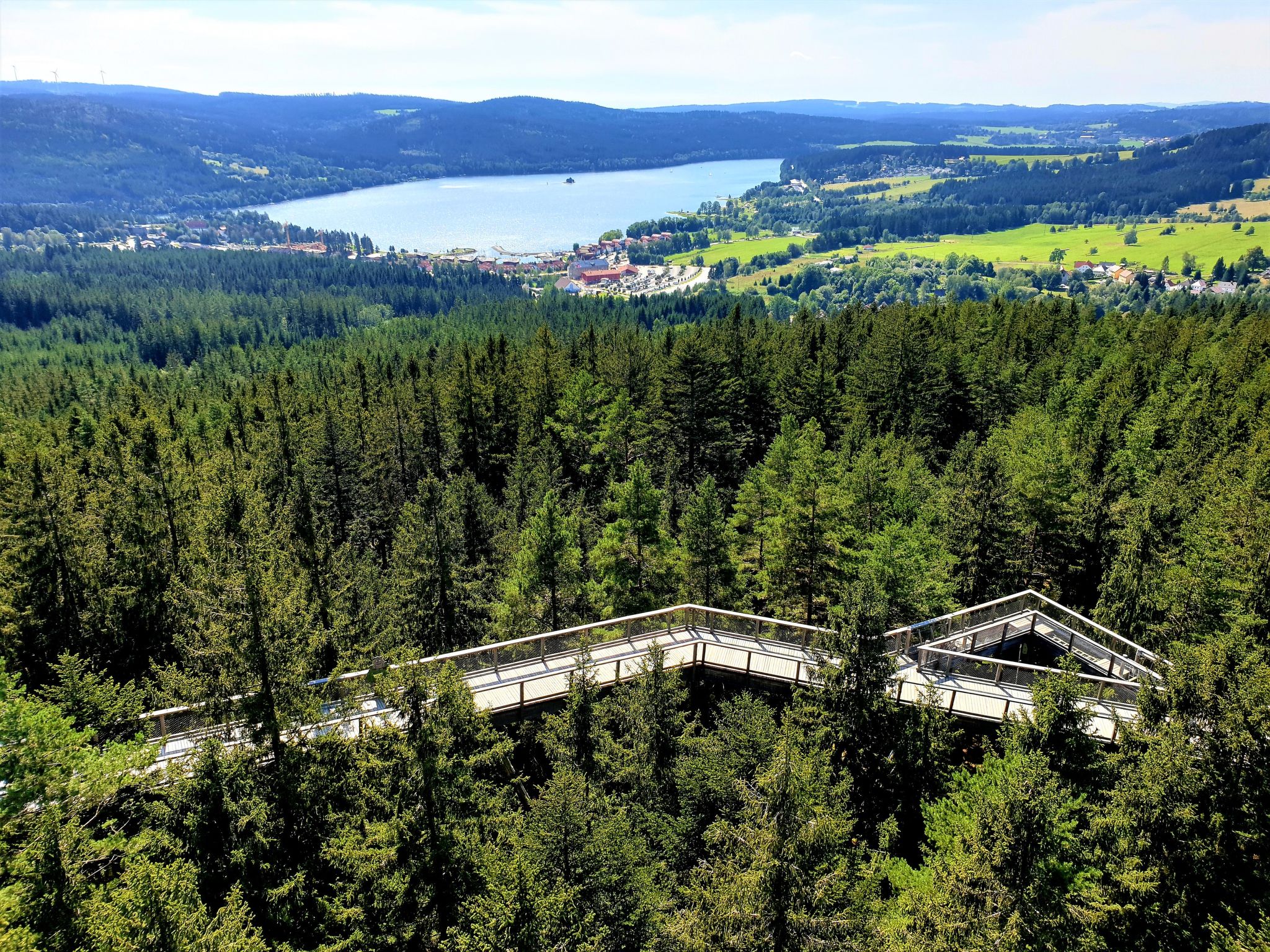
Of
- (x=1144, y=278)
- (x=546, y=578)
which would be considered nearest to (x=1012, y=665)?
(x=546, y=578)

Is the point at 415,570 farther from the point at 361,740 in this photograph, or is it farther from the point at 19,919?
the point at 19,919

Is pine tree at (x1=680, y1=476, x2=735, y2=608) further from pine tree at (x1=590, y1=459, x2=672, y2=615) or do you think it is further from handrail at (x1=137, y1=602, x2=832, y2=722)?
handrail at (x1=137, y1=602, x2=832, y2=722)

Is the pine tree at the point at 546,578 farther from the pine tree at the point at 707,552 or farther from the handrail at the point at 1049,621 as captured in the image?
the handrail at the point at 1049,621

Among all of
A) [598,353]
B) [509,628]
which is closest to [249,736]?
[509,628]

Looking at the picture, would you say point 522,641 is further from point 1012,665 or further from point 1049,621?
point 1049,621

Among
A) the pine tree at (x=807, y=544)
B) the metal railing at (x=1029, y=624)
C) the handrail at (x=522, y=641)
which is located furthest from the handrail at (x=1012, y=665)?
the pine tree at (x=807, y=544)

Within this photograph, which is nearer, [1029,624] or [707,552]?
[1029,624]

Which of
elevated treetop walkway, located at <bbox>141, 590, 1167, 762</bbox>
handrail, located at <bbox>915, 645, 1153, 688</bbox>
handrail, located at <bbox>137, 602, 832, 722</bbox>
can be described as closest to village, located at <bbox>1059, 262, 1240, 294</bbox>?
elevated treetop walkway, located at <bbox>141, 590, 1167, 762</bbox>
